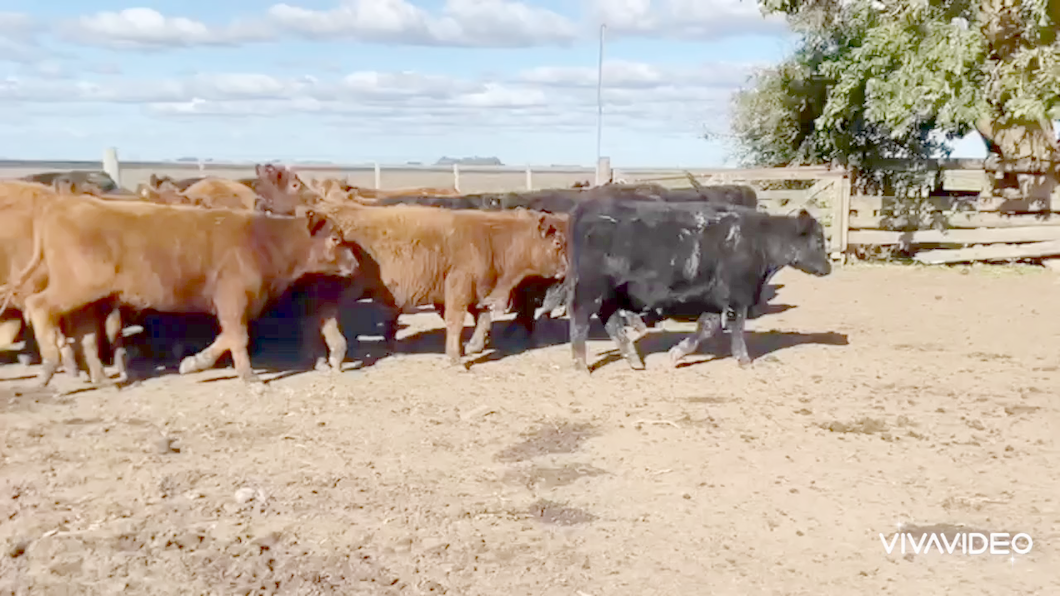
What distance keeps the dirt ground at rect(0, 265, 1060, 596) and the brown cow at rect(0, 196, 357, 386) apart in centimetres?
56

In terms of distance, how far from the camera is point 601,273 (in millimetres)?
9508

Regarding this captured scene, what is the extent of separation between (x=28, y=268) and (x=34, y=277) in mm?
142

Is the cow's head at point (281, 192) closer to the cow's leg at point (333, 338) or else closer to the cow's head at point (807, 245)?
the cow's leg at point (333, 338)

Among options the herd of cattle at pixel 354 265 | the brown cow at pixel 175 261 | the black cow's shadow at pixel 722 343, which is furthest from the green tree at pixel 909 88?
the brown cow at pixel 175 261

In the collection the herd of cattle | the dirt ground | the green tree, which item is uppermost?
the green tree

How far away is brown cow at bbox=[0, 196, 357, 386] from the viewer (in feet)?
27.3

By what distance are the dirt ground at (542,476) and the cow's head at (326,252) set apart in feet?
2.77

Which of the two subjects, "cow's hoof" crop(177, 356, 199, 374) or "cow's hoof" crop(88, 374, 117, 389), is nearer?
"cow's hoof" crop(88, 374, 117, 389)

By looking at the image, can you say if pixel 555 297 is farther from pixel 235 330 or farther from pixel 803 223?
pixel 235 330

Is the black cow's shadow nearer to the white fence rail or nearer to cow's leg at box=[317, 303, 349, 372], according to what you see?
cow's leg at box=[317, 303, 349, 372]

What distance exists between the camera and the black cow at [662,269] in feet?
31.2

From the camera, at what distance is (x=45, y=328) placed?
8.50 m

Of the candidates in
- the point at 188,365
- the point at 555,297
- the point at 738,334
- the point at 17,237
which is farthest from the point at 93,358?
the point at 738,334

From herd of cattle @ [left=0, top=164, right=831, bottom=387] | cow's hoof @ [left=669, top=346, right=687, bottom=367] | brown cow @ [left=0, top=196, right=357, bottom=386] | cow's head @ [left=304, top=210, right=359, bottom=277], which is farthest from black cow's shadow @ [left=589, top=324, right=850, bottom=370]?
brown cow @ [left=0, top=196, right=357, bottom=386]
